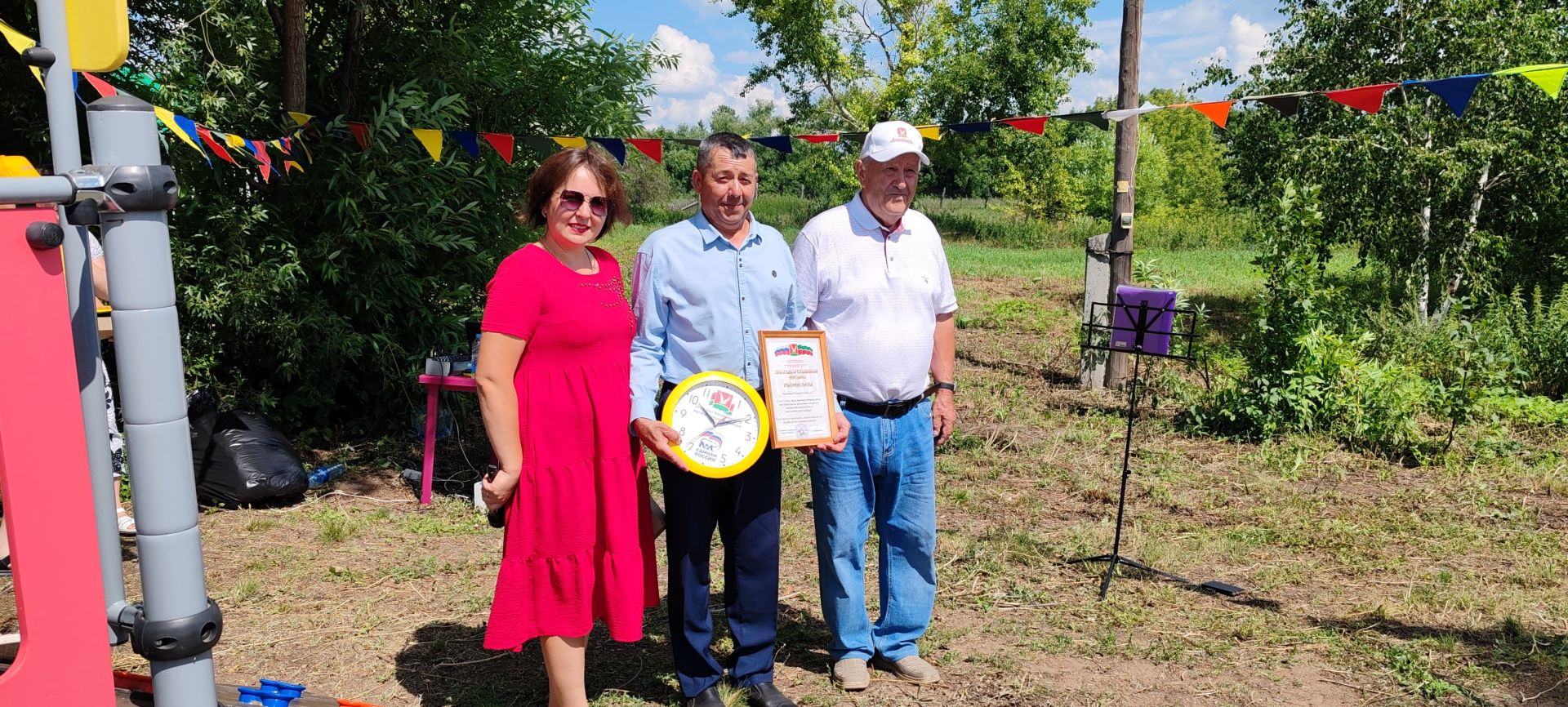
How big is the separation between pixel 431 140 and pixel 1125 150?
5.37m

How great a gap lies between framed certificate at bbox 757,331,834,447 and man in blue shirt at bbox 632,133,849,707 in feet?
0.22

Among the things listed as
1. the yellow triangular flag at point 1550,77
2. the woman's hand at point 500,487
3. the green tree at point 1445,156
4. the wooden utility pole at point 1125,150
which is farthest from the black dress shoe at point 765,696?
the green tree at point 1445,156

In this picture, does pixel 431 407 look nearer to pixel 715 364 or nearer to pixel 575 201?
pixel 715 364

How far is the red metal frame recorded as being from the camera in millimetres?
1516

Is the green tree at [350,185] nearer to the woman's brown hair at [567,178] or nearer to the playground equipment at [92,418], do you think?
the woman's brown hair at [567,178]

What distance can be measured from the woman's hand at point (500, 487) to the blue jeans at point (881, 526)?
987 millimetres

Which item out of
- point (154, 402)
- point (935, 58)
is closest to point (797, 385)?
point (154, 402)

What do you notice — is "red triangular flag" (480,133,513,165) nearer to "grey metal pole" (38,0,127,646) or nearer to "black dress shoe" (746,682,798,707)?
"black dress shoe" (746,682,798,707)

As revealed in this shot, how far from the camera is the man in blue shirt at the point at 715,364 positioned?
10.2 feet

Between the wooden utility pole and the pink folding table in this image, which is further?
the wooden utility pole

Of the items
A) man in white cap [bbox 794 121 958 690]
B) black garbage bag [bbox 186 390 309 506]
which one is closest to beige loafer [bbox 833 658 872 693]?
man in white cap [bbox 794 121 958 690]

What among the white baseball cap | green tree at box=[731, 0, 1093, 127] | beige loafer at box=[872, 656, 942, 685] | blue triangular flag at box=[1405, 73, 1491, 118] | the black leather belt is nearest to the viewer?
the white baseball cap

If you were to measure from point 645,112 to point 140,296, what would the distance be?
22.0 ft

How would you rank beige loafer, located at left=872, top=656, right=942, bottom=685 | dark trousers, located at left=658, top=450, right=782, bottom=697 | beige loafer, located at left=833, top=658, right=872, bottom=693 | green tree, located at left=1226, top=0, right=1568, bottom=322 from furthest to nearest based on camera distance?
green tree, located at left=1226, top=0, right=1568, bottom=322, beige loafer, located at left=872, top=656, right=942, bottom=685, beige loafer, located at left=833, top=658, right=872, bottom=693, dark trousers, located at left=658, top=450, right=782, bottom=697
